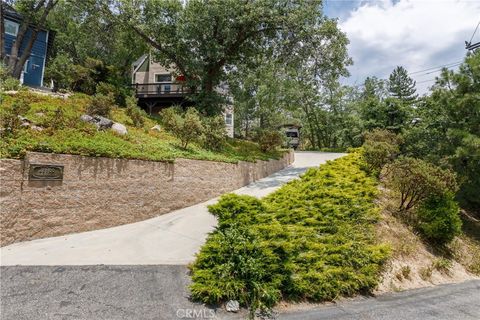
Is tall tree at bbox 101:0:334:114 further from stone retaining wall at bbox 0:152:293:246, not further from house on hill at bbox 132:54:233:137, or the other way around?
stone retaining wall at bbox 0:152:293:246

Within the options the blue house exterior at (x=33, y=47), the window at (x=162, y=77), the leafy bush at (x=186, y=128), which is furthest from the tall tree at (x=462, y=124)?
the blue house exterior at (x=33, y=47)

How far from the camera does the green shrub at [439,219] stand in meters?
9.02

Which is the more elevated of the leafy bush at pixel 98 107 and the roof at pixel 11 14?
the roof at pixel 11 14

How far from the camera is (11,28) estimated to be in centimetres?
1956

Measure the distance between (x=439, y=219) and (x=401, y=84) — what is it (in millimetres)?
23600

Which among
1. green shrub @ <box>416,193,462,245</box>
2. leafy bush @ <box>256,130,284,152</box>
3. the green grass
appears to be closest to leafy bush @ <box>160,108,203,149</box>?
the green grass

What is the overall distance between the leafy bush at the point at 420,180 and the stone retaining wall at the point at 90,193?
679cm

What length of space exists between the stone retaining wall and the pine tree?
2463cm

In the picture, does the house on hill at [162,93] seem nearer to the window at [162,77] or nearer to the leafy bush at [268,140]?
the window at [162,77]

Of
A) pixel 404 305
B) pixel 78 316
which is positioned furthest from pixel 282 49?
pixel 78 316

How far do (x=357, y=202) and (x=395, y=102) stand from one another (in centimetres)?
1391

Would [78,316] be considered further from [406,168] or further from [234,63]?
[234,63]

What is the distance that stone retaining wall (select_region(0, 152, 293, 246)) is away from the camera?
6266mm

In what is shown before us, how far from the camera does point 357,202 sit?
28.9 feet
